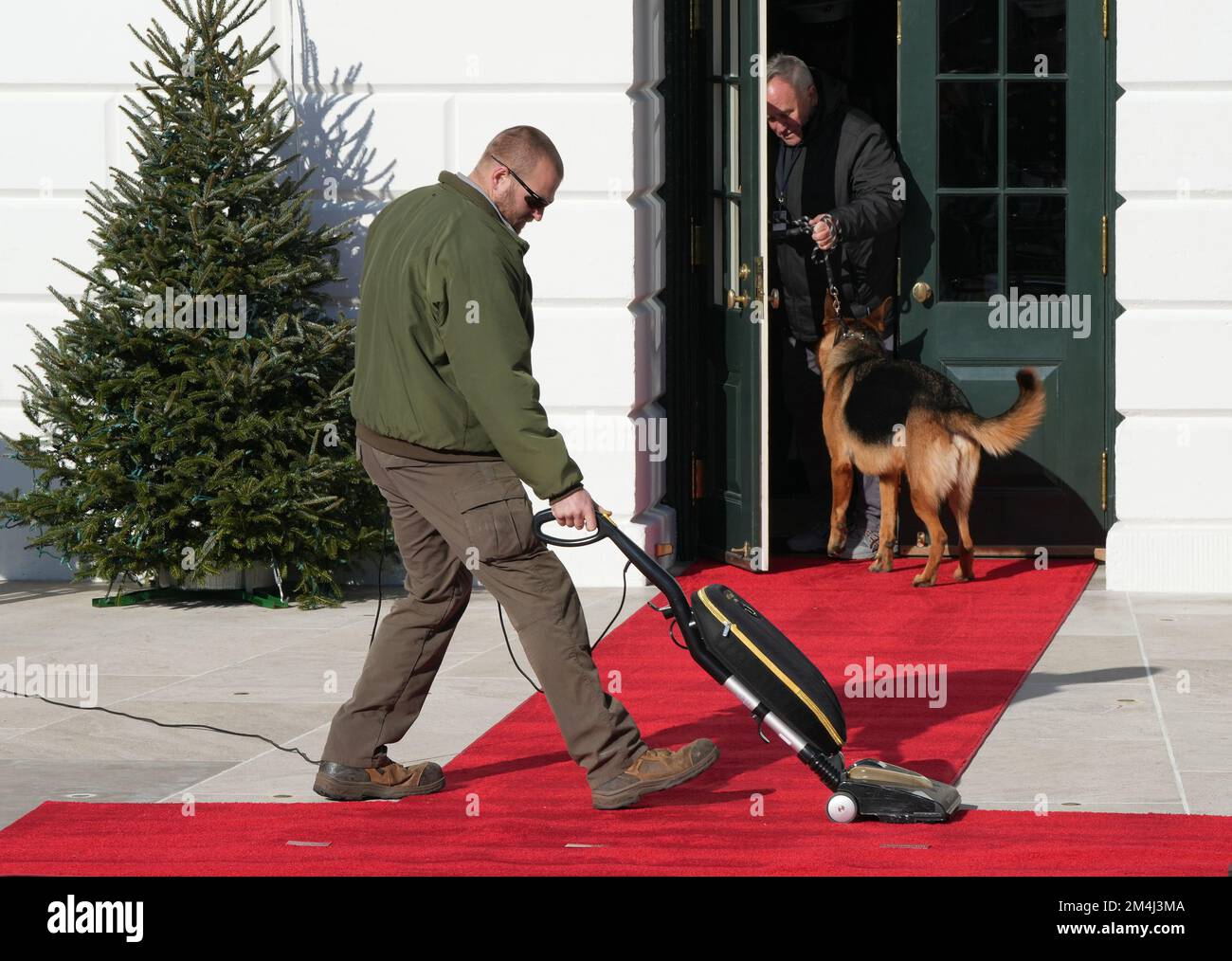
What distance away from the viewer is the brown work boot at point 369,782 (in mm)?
5559

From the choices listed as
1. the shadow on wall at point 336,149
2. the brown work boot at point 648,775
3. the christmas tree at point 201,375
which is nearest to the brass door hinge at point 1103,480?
the christmas tree at point 201,375

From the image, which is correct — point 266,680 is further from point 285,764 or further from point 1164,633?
point 1164,633

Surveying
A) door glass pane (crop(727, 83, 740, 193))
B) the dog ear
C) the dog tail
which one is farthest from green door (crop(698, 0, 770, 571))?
the dog tail

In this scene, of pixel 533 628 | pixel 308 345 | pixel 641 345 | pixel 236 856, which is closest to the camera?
pixel 236 856

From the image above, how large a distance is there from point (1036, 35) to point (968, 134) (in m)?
→ 0.58

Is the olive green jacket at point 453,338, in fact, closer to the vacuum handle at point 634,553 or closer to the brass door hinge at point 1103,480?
the vacuum handle at point 634,553

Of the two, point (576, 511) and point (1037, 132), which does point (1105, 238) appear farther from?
point (576, 511)

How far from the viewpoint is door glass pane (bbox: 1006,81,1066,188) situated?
9.70m

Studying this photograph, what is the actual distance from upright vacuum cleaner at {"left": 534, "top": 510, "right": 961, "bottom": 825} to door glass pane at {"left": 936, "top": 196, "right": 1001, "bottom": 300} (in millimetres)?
4975

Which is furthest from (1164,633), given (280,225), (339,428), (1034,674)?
(280,225)

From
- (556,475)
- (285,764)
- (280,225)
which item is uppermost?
(280,225)

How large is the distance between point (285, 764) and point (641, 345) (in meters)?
3.96

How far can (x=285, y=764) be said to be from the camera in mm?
6000

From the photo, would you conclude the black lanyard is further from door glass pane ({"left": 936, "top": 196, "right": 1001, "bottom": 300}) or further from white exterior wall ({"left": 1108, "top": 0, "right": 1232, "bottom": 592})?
white exterior wall ({"left": 1108, "top": 0, "right": 1232, "bottom": 592})
